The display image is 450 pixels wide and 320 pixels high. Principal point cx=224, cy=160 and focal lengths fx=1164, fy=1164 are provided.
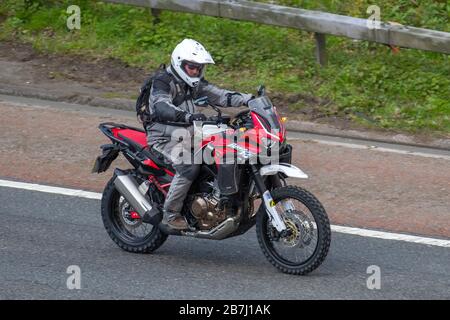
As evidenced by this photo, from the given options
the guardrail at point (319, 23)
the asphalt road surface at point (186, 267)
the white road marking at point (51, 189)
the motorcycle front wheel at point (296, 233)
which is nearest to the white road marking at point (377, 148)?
the guardrail at point (319, 23)

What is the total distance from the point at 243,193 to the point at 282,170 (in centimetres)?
47

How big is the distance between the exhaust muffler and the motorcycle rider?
9 cm

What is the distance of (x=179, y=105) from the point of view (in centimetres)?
905

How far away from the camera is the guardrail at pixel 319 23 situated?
1341 centimetres

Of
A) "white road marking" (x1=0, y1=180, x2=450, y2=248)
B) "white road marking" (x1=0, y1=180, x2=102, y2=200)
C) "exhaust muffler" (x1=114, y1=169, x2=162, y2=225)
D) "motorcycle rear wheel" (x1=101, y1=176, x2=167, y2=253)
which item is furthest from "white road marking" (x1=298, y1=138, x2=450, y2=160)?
"exhaust muffler" (x1=114, y1=169, x2=162, y2=225)

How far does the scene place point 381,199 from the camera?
10742 millimetres

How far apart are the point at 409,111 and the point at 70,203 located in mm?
4428

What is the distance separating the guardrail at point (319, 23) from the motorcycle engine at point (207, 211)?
17.6ft

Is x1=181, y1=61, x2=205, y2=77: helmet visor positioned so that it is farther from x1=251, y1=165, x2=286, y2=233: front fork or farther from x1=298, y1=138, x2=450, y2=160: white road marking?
x1=298, y1=138, x2=450, y2=160: white road marking

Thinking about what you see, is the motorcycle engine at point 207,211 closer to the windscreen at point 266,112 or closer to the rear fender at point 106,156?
the windscreen at point 266,112

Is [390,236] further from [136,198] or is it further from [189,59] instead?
[189,59]

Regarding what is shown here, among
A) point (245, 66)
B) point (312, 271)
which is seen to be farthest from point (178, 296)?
point (245, 66)

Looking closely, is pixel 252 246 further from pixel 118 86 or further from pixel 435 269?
pixel 118 86

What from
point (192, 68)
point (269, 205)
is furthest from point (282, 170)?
point (192, 68)
